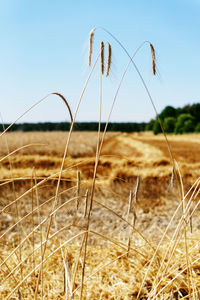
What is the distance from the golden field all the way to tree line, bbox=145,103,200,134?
35.9 m

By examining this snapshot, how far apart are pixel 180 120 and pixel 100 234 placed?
1807 inches

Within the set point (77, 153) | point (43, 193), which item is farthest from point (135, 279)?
point (77, 153)

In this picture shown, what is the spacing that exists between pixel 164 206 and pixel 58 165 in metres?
4.06

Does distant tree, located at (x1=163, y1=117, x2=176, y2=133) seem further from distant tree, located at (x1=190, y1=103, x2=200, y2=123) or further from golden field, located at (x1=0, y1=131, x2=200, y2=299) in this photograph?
golden field, located at (x1=0, y1=131, x2=200, y2=299)

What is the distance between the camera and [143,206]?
4207mm

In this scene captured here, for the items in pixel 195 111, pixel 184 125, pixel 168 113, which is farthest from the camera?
pixel 168 113

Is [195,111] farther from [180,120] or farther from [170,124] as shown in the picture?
[180,120]

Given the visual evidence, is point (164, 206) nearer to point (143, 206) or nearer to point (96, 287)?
point (143, 206)

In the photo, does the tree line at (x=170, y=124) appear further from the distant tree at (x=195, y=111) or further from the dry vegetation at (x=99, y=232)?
the dry vegetation at (x=99, y=232)

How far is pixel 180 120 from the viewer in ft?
145

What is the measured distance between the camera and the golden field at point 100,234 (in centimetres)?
99

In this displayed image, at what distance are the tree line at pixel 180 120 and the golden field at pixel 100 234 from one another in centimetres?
3595

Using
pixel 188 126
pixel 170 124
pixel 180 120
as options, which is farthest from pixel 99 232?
pixel 170 124

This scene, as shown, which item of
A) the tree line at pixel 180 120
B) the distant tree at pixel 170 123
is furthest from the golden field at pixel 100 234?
the distant tree at pixel 170 123
